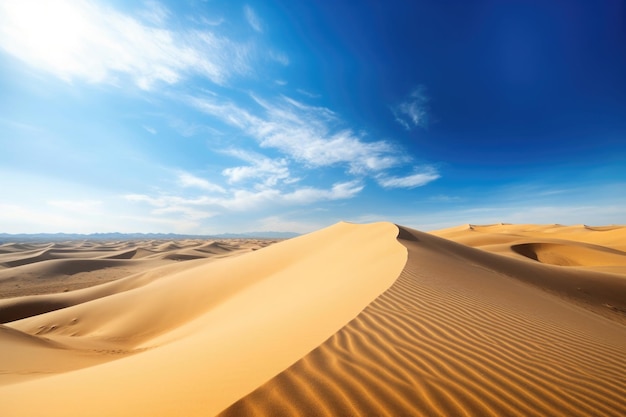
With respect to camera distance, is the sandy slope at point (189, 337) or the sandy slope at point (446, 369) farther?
the sandy slope at point (189, 337)

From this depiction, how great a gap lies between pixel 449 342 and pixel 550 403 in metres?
0.99

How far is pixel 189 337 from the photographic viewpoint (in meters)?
5.40

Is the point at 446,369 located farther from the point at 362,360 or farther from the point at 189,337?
the point at 189,337

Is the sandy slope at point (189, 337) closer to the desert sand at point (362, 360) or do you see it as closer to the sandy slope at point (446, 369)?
the desert sand at point (362, 360)

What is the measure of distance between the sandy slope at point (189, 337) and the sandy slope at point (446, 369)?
0.30m

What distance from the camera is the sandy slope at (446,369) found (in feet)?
6.64

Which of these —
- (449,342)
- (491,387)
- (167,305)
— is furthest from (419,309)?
(167,305)

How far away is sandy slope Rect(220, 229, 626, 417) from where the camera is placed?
202cm

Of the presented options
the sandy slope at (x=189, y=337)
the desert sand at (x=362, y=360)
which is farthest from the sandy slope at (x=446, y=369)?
the sandy slope at (x=189, y=337)

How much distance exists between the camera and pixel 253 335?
3822 mm

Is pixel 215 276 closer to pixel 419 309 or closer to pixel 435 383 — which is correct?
pixel 419 309

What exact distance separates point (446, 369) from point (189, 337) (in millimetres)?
4627

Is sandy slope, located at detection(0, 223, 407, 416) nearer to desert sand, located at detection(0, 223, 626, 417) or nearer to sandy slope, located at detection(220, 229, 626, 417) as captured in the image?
desert sand, located at detection(0, 223, 626, 417)

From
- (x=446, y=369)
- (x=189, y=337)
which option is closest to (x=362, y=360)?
(x=446, y=369)
